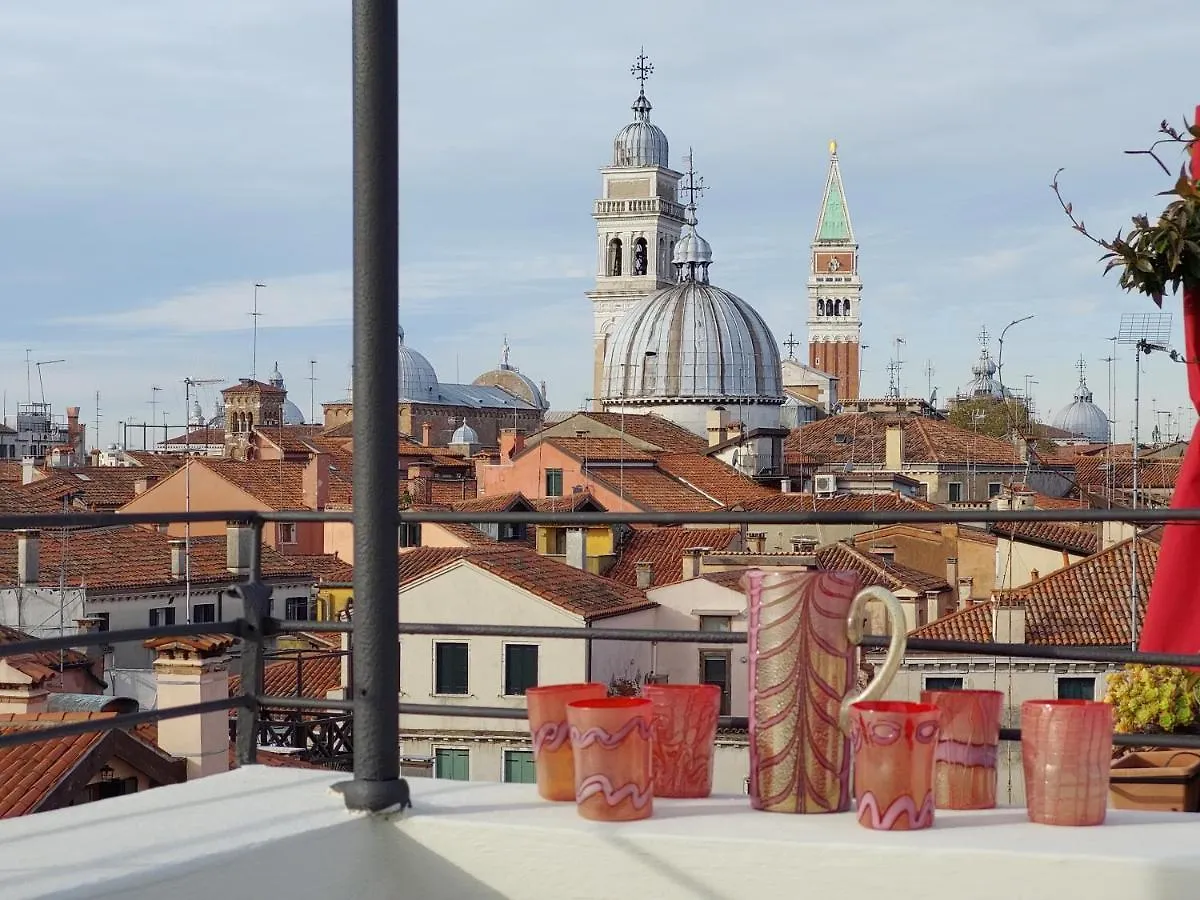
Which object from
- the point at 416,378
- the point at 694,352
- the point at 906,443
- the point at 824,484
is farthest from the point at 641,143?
the point at 824,484

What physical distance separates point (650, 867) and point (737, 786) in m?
16.3

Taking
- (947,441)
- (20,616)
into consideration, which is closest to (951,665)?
(20,616)

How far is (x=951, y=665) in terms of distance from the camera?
20.1m

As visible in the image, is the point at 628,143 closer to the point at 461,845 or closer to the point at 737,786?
the point at 737,786

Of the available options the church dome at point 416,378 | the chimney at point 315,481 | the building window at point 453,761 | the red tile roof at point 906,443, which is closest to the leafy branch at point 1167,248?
the building window at point 453,761

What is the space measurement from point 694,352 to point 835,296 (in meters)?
60.6

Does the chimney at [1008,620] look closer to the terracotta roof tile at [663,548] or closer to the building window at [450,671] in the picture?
the building window at [450,671]

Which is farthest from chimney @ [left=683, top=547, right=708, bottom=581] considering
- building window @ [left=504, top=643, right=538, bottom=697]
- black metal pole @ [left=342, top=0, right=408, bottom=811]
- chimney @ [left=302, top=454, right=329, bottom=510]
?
black metal pole @ [left=342, top=0, right=408, bottom=811]

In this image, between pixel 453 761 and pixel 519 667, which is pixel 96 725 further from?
pixel 519 667

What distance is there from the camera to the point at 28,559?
85.5 feet

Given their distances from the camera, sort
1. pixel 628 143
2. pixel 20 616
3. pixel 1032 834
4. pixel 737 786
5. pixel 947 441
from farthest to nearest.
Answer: pixel 628 143 < pixel 947 441 < pixel 20 616 < pixel 737 786 < pixel 1032 834

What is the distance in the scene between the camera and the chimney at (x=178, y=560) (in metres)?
28.0

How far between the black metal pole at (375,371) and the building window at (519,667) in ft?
62.0

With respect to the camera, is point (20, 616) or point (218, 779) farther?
point (20, 616)
